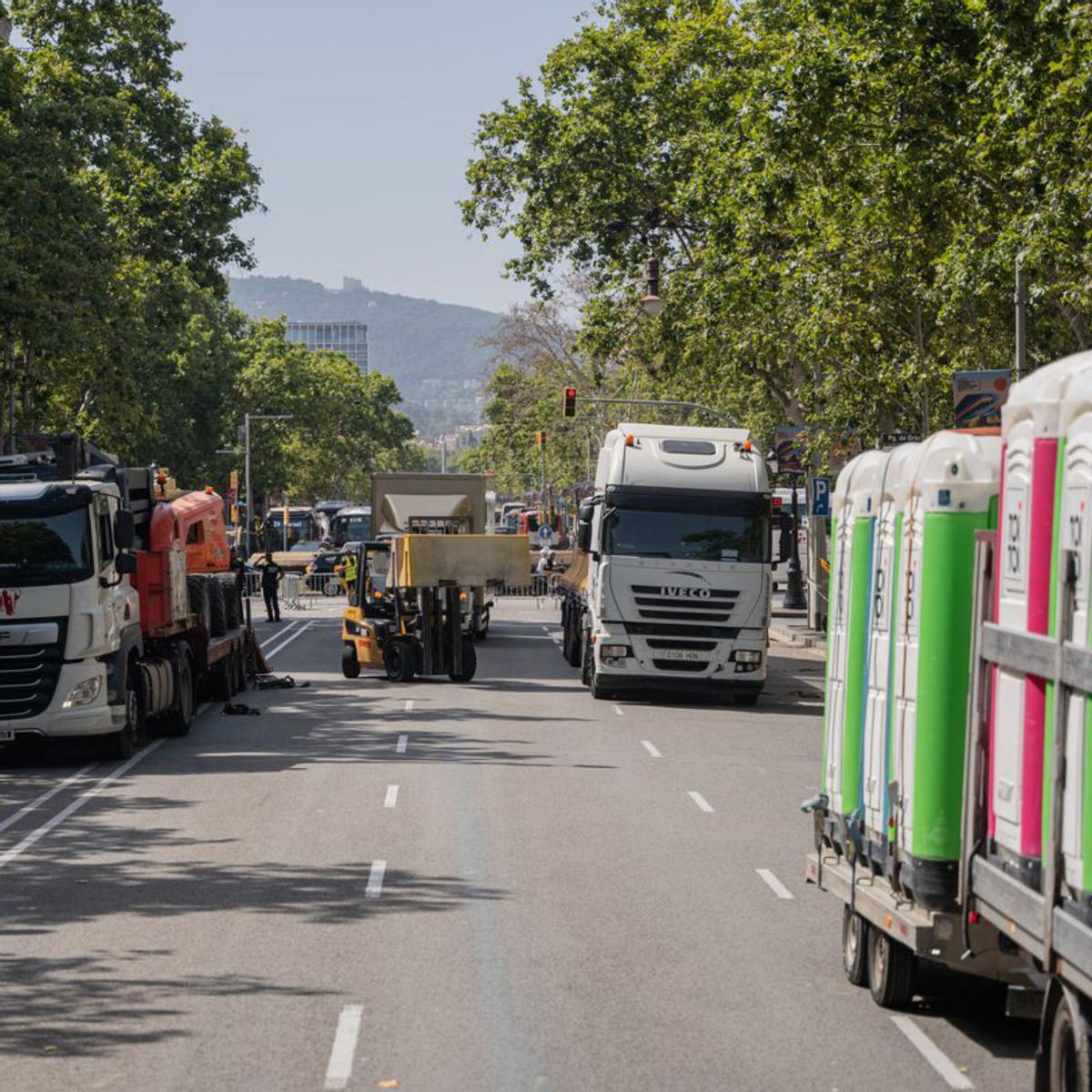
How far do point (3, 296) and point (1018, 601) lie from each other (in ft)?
91.0

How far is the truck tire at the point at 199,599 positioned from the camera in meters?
29.5

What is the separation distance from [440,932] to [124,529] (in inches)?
448

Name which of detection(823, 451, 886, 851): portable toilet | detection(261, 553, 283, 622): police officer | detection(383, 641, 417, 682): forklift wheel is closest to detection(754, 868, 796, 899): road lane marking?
detection(823, 451, 886, 851): portable toilet

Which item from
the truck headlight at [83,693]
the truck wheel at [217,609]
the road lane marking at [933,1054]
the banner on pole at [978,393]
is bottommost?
the road lane marking at [933,1054]

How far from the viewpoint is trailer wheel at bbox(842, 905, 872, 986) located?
11031 mm

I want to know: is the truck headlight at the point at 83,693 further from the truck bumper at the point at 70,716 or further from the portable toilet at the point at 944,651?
the portable toilet at the point at 944,651

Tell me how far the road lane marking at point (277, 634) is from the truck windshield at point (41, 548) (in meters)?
22.9

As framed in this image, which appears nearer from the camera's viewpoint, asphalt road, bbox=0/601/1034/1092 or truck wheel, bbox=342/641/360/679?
asphalt road, bbox=0/601/1034/1092

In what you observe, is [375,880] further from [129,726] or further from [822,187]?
[822,187]

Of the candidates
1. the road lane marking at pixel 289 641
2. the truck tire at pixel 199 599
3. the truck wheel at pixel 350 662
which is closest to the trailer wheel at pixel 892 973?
the truck tire at pixel 199 599

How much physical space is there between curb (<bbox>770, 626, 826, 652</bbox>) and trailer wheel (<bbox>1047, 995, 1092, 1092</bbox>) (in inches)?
1441

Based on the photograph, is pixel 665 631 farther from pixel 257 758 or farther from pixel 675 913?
pixel 675 913

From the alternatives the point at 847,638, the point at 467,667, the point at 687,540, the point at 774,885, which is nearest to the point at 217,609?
the point at 467,667

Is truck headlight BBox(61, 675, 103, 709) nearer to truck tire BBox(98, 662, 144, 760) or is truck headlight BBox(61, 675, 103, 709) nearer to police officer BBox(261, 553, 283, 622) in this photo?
truck tire BBox(98, 662, 144, 760)
